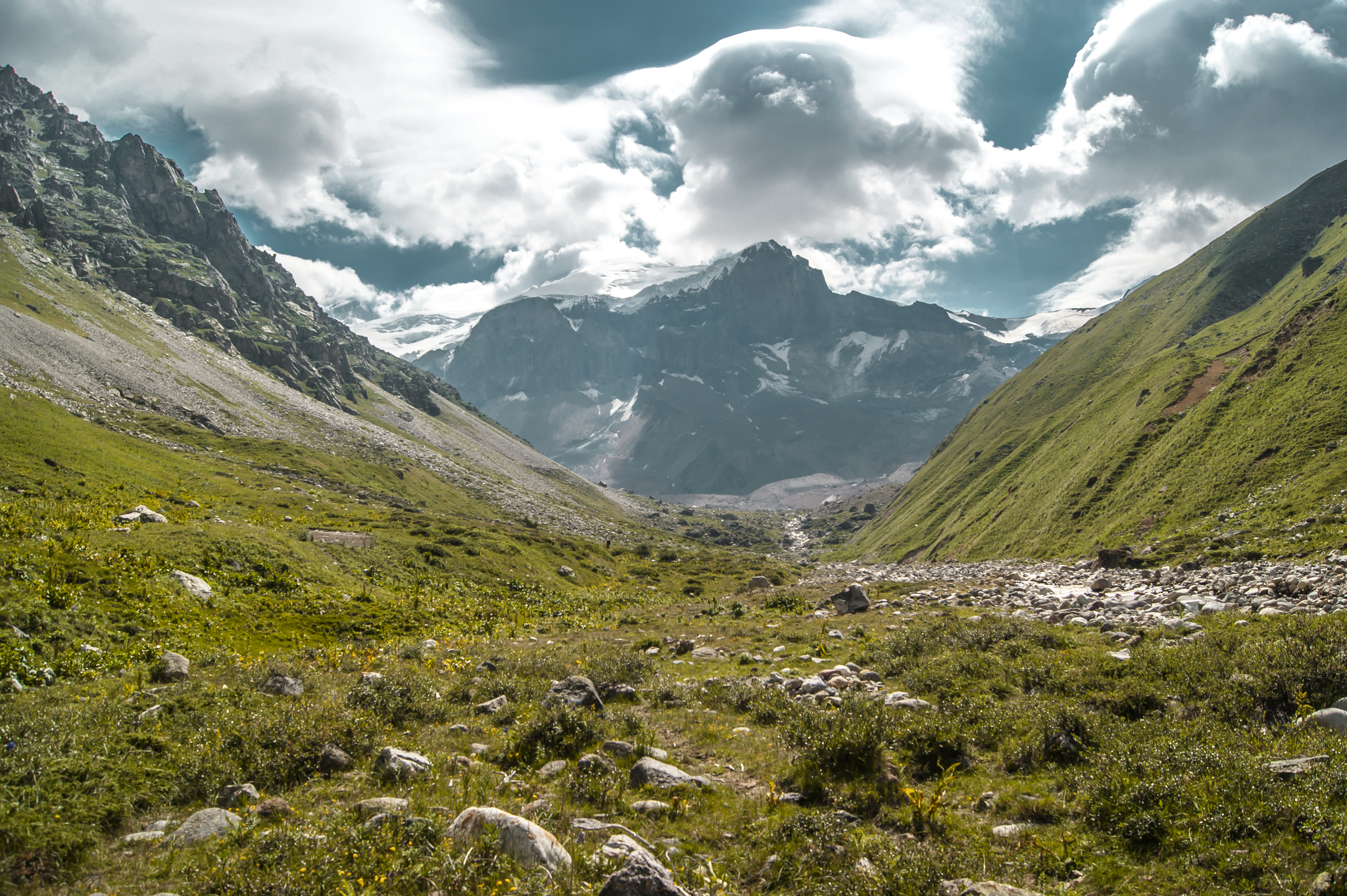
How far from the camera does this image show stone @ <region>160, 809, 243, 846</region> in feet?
28.3

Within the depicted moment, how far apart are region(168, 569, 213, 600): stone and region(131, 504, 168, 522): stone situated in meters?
10.3

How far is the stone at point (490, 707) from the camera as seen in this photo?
1558cm

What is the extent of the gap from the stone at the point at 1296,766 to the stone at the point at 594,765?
10.6m

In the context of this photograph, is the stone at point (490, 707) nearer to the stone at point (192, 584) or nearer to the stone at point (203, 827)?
the stone at point (203, 827)

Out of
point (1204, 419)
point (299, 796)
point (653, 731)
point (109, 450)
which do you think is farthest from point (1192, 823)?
point (109, 450)

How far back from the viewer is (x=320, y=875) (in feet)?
25.3

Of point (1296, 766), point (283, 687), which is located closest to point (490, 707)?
point (283, 687)

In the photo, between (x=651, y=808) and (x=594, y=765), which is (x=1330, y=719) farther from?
(x=594, y=765)

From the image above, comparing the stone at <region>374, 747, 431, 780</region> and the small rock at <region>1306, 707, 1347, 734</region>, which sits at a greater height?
the small rock at <region>1306, 707, 1347, 734</region>

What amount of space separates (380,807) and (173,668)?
10.4 m

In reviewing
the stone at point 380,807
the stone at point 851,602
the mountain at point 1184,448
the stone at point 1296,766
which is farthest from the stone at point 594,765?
the mountain at point 1184,448

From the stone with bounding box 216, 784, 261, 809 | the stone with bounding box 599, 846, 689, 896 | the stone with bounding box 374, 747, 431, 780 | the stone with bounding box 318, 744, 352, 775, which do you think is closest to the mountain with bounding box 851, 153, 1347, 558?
the stone with bounding box 599, 846, 689, 896

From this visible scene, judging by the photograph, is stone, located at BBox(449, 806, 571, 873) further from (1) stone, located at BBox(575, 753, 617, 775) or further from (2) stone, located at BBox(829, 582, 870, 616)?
(2) stone, located at BBox(829, 582, 870, 616)

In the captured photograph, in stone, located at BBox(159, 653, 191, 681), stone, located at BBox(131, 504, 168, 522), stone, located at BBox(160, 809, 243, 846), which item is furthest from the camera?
stone, located at BBox(131, 504, 168, 522)
